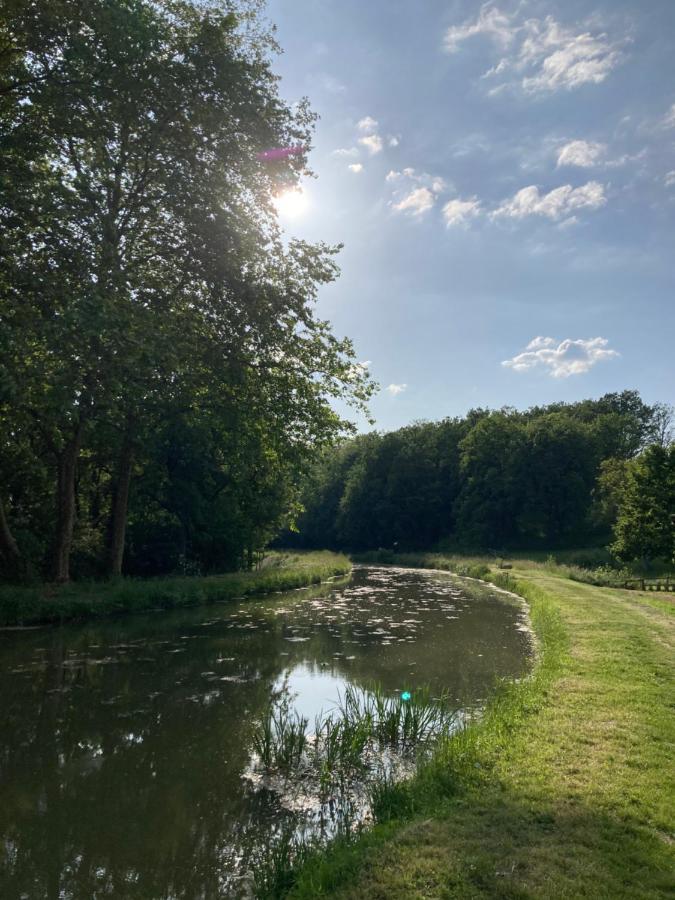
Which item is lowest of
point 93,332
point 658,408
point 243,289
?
point 93,332

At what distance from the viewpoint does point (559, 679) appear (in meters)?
11.2

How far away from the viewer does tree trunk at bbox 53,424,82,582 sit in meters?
20.6

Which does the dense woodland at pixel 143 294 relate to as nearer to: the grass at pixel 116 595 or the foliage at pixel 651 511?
the grass at pixel 116 595

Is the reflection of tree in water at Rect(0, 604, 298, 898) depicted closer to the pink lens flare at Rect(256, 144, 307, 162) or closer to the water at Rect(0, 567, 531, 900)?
the water at Rect(0, 567, 531, 900)

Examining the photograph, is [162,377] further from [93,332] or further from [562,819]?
[562,819]

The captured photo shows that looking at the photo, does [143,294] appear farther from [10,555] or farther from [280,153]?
[10,555]

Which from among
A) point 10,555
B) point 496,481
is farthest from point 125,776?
point 496,481

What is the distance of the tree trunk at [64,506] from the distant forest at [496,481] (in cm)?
3979

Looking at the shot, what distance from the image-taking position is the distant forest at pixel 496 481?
74875 mm

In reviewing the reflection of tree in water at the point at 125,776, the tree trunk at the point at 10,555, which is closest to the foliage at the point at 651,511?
the reflection of tree in water at the point at 125,776

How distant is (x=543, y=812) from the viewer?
18.9ft

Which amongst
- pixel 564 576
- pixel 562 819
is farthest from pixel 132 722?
pixel 564 576

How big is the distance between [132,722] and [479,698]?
20.2ft

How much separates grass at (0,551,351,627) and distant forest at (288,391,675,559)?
32.2m
